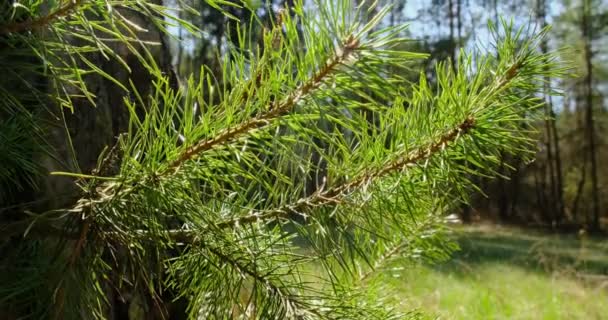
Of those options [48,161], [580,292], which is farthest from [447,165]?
[580,292]

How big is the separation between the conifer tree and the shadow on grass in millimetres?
2211

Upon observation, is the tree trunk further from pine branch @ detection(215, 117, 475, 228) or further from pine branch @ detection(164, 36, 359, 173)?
pine branch @ detection(164, 36, 359, 173)

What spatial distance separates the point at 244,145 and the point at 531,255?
500 centimetres

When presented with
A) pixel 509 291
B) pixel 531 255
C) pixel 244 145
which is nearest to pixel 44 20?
pixel 244 145

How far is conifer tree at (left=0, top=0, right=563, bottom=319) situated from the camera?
29 centimetres

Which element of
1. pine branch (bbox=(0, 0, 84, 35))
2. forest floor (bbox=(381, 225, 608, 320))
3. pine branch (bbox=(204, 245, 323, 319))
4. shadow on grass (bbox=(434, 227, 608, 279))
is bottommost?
shadow on grass (bbox=(434, 227, 608, 279))

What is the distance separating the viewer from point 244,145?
1.05 ft

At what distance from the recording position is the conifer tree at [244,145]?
289 mm

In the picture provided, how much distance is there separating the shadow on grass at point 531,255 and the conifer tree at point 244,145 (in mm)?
2211

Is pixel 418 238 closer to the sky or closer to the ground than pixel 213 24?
closer to the ground

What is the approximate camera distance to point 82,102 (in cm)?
51

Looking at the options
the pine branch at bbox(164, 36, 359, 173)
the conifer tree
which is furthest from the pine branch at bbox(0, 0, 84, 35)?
the pine branch at bbox(164, 36, 359, 173)

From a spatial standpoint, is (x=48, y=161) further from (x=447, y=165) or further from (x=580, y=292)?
(x=580, y=292)

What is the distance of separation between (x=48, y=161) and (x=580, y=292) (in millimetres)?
2522
